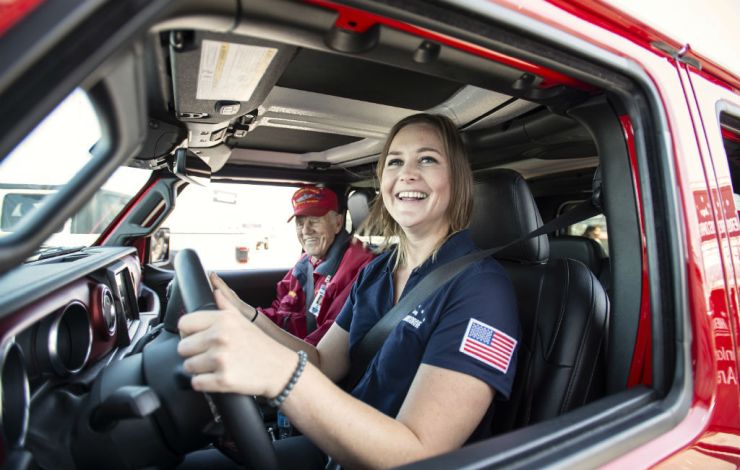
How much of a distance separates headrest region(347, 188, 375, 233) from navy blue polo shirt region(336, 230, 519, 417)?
185cm

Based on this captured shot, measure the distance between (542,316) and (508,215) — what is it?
366mm

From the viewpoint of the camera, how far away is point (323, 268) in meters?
2.98

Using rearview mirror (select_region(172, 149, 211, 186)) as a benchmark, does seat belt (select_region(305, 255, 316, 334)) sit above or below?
below

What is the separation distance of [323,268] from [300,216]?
0.51 m

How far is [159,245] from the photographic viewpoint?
3.25 metres

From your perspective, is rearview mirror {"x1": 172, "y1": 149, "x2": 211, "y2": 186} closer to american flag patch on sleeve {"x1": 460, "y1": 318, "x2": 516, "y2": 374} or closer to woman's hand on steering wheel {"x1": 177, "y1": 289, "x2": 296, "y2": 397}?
woman's hand on steering wheel {"x1": 177, "y1": 289, "x2": 296, "y2": 397}

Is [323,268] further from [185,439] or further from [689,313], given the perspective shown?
[689,313]

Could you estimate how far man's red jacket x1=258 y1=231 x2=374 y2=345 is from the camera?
2.55 m

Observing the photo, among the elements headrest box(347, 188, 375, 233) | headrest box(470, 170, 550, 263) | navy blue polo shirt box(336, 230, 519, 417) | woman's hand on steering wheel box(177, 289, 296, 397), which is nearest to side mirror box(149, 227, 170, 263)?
headrest box(347, 188, 375, 233)

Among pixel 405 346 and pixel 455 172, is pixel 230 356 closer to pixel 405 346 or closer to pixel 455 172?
pixel 405 346

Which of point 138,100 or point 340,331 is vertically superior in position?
point 138,100

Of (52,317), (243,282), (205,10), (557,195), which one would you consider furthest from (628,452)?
(557,195)

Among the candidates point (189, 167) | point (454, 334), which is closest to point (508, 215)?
point (454, 334)

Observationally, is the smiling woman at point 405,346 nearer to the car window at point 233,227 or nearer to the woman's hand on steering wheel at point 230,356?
the woman's hand on steering wheel at point 230,356
